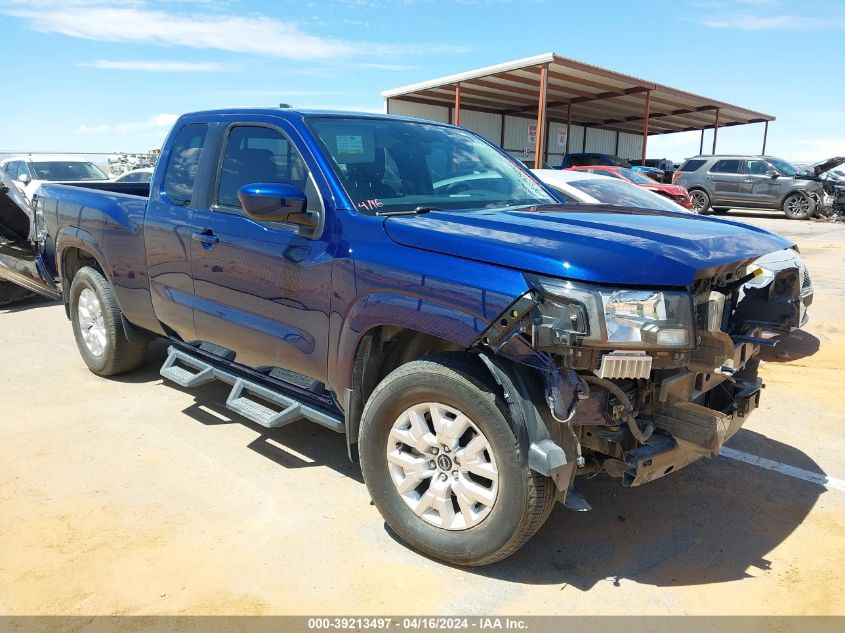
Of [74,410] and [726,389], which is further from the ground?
[726,389]

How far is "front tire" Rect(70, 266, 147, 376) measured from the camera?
525 cm

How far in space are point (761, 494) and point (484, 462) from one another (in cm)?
191

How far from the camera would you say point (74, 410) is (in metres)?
4.90

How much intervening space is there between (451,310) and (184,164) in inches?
99.7

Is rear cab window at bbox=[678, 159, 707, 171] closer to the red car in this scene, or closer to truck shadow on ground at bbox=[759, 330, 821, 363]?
the red car

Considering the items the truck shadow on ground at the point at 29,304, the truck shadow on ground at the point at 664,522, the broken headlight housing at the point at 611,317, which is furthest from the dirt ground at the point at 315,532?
the truck shadow on ground at the point at 29,304

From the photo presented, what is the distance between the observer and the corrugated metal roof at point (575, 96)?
20.8 meters

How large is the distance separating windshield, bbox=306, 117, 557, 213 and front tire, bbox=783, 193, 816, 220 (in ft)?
63.7

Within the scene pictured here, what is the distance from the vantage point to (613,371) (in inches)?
99.1

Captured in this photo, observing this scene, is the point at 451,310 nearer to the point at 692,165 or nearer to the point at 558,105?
the point at 692,165

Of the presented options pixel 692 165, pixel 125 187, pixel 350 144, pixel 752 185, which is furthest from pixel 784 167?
pixel 350 144

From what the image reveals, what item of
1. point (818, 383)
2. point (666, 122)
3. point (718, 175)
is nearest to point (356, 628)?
point (818, 383)

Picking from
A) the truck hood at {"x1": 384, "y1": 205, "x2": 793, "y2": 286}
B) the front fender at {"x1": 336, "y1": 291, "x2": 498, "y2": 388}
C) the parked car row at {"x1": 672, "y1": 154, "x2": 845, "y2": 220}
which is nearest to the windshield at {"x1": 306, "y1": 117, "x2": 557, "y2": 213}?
the truck hood at {"x1": 384, "y1": 205, "x2": 793, "y2": 286}

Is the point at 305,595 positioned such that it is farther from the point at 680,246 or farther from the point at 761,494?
the point at 761,494
